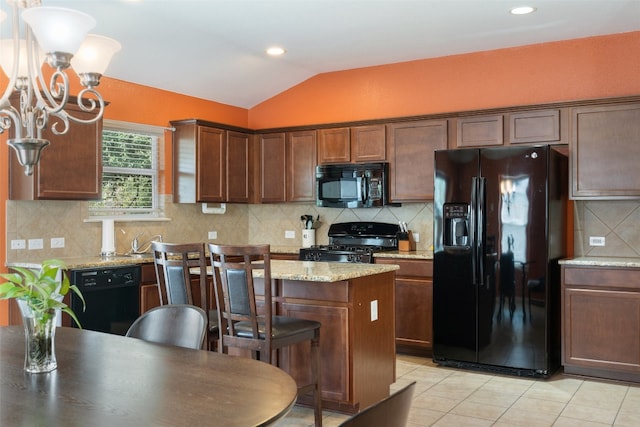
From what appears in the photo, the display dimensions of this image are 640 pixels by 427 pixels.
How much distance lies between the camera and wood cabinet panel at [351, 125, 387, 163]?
5.81 metres

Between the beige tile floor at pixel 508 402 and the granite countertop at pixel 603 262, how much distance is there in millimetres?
877

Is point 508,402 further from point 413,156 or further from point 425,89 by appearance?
point 425,89

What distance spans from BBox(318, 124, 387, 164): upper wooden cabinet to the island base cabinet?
2.17m

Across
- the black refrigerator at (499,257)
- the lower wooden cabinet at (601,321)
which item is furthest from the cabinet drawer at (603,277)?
the black refrigerator at (499,257)

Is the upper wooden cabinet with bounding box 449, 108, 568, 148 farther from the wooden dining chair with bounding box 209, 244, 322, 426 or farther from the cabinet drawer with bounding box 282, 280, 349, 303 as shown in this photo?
the wooden dining chair with bounding box 209, 244, 322, 426

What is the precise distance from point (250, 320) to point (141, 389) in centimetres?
143

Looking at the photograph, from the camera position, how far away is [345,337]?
11.7 feet

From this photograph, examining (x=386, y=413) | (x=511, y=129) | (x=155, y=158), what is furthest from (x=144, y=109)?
(x=386, y=413)

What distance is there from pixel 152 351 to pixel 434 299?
315 cm

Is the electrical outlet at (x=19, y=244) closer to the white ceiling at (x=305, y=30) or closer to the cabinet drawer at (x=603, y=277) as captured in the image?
the white ceiling at (x=305, y=30)

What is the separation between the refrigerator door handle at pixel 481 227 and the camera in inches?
185

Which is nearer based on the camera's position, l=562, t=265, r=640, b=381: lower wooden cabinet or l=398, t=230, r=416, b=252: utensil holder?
l=562, t=265, r=640, b=381: lower wooden cabinet

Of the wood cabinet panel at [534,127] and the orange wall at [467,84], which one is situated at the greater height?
the orange wall at [467,84]

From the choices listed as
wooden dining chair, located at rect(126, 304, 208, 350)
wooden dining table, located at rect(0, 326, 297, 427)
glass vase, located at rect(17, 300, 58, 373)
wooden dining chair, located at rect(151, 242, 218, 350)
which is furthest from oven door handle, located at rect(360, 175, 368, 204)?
glass vase, located at rect(17, 300, 58, 373)
